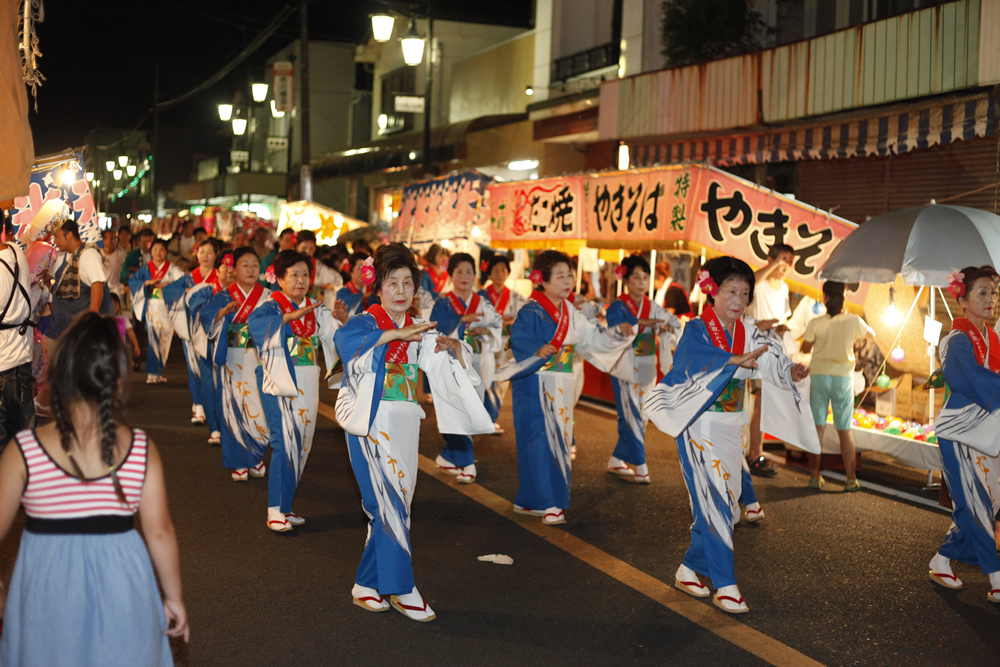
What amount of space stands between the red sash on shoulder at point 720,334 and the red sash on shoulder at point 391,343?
69.2 inches

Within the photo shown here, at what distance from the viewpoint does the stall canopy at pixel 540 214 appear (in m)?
11.9

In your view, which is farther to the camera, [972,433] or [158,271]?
[158,271]

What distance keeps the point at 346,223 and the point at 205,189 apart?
105ft

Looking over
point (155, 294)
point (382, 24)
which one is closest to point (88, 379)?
point (155, 294)

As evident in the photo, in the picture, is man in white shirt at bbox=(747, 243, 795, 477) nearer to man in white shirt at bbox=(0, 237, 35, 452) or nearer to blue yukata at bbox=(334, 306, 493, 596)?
blue yukata at bbox=(334, 306, 493, 596)

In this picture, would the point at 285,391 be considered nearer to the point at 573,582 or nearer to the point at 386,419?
the point at 386,419

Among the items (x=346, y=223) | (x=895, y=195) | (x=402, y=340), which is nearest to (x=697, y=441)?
(x=402, y=340)

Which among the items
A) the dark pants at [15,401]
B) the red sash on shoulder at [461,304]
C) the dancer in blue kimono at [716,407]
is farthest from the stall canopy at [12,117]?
the red sash on shoulder at [461,304]

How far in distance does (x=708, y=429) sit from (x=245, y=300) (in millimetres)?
4112

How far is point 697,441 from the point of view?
536 centimetres

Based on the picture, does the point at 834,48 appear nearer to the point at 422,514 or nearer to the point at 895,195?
the point at 895,195

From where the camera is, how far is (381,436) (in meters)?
4.92

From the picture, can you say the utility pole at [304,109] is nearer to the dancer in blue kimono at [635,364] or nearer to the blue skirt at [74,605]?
the dancer in blue kimono at [635,364]

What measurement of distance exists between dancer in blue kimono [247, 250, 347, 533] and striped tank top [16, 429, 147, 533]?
11.4 feet
